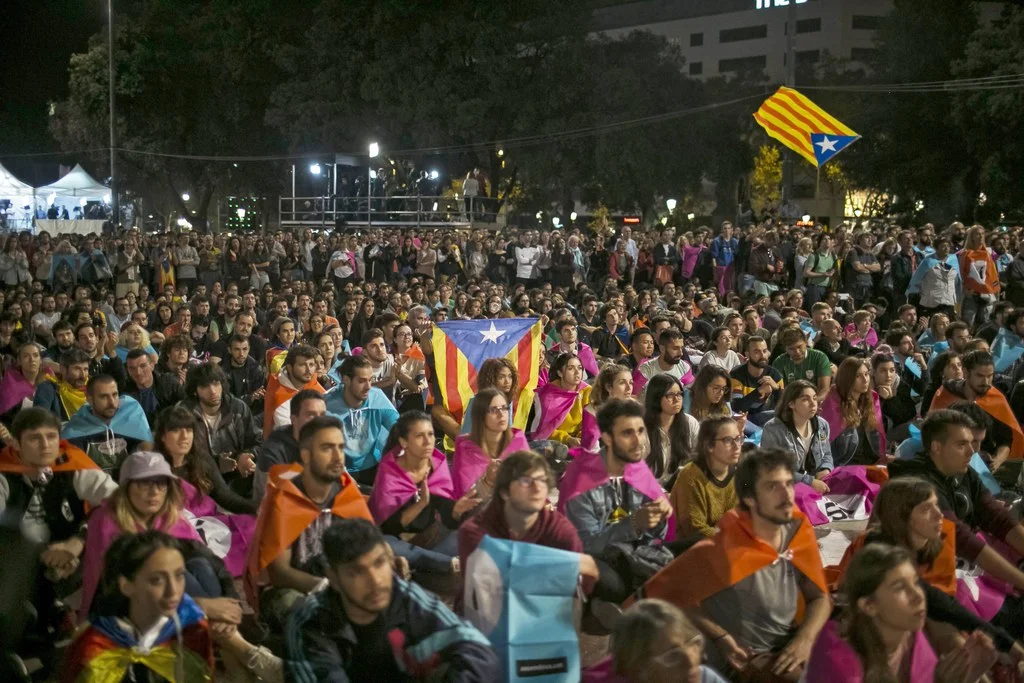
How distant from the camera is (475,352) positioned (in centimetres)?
1054

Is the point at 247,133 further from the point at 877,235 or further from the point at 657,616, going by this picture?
the point at 657,616

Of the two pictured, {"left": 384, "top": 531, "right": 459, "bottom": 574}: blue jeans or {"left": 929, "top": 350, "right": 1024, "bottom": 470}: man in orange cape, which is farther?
{"left": 929, "top": 350, "right": 1024, "bottom": 470}: man in orange cape

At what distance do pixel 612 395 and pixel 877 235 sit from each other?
1484 cm

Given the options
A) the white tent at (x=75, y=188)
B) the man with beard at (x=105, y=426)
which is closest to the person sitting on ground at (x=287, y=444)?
the man with beard at (x=105, y=426)

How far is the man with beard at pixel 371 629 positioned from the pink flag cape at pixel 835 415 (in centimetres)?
514

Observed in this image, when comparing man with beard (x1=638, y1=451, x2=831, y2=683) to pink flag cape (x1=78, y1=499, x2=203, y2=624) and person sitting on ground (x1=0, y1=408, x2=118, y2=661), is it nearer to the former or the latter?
pink flag cape (x1=78, y1=499, x2=203, y2=624)

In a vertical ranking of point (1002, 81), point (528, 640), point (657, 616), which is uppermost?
point (1002, 81)

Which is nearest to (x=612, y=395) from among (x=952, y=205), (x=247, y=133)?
(x=952, y=205)

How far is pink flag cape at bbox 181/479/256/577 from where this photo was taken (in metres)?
6.10

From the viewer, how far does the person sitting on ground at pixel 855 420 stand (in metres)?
8.43

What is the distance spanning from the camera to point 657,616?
11.6 feet

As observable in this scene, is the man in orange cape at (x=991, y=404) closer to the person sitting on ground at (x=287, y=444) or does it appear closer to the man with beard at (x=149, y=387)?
the person sitting on ground at (x=287, y=444)

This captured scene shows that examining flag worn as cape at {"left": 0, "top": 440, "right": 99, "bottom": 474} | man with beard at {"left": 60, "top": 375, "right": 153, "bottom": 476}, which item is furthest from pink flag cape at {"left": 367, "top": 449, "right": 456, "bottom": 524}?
man with beard at {"left": 60, "top": 375, "right": 153, "bottom": 476}

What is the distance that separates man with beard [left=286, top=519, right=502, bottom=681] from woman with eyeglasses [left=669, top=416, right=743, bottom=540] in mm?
2040
